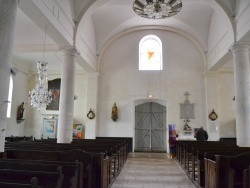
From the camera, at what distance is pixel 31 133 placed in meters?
15.9

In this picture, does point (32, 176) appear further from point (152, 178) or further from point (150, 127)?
point (150, 127)

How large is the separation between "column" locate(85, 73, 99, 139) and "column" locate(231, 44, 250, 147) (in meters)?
8.09

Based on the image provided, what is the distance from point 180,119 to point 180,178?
7.72 meters

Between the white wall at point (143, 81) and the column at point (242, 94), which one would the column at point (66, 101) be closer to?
the white wall at point (143, 81)

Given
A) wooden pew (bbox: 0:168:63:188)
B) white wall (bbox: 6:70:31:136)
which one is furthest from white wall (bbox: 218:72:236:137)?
wooden pew (bbox: 0:168:63:188)

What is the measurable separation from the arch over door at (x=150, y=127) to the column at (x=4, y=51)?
36.3ft

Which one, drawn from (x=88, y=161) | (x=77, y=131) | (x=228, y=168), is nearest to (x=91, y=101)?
(x=77, y=131)

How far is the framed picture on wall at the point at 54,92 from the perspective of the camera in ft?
52.5

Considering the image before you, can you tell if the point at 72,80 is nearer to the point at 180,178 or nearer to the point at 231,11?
the point at 180,178

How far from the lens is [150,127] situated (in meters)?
15.2

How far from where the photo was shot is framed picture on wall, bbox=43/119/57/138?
15695 mm

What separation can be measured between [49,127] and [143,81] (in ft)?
22.5

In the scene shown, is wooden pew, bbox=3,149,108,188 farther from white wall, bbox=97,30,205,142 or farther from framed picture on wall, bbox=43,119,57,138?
framed picture on wall, bbox=43,119,57,138

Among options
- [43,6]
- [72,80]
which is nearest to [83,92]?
[72,80]
